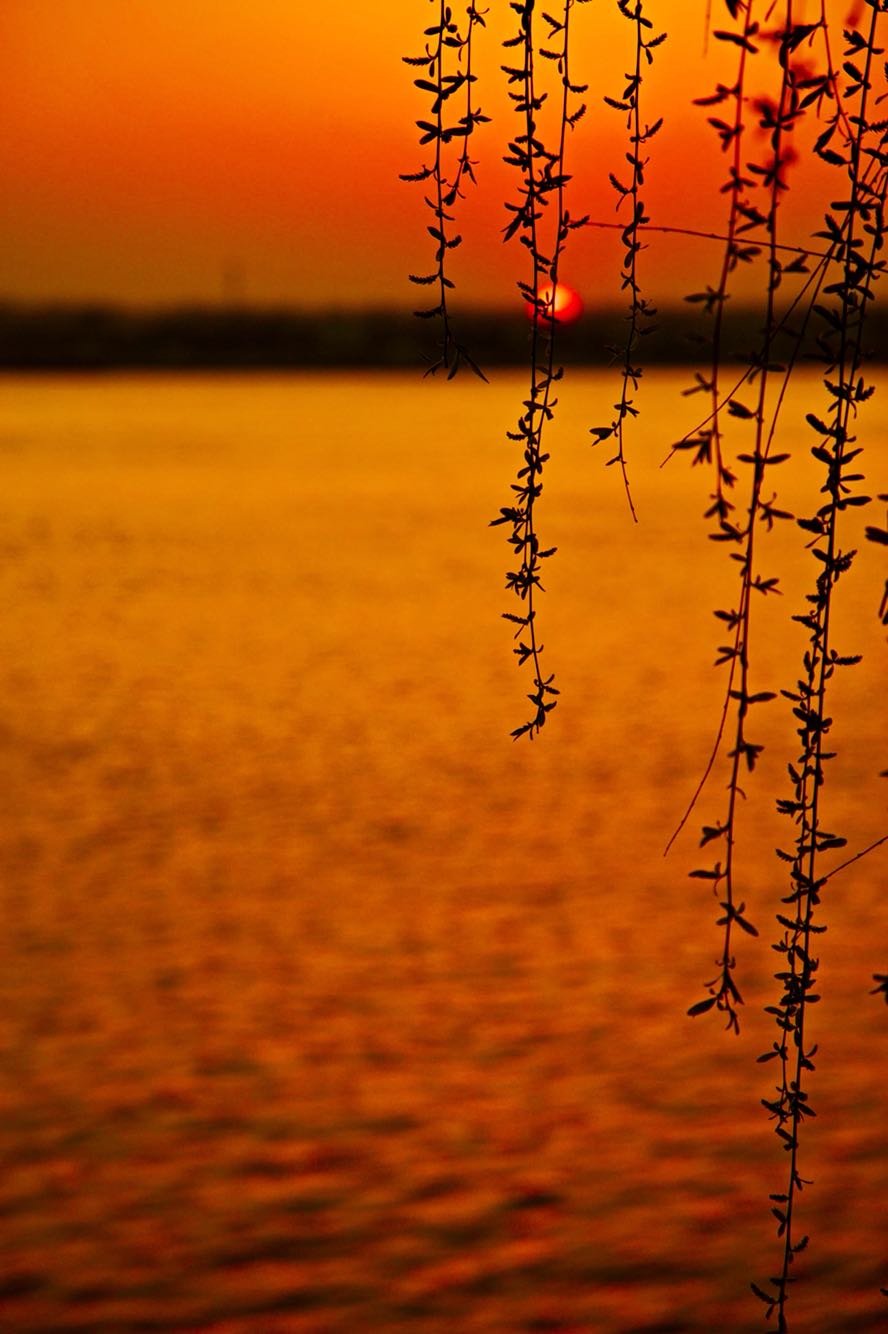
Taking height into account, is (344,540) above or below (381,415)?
below

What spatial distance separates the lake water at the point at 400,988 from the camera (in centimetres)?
769

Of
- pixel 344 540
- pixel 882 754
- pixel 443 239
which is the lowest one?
pixel 443 239

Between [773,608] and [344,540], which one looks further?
[344,540]

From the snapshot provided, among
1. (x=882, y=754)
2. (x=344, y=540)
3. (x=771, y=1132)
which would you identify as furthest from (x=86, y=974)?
(x=344, y=540)

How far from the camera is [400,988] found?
35.1 ft

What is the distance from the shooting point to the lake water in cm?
769

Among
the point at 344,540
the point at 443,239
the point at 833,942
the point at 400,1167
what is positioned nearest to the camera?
the point at 443,239

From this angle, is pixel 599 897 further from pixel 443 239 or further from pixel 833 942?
pixel 443 239

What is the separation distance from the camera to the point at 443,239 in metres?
2.14

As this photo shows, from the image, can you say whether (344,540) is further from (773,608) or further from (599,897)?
(599,897)

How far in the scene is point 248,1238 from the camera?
309 inches

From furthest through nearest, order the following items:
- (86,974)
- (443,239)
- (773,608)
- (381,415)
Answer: (381,415)
(773,608)
(86,974)
(443,239)

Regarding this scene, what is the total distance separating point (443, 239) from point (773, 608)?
2545 cm

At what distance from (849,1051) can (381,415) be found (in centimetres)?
9186
